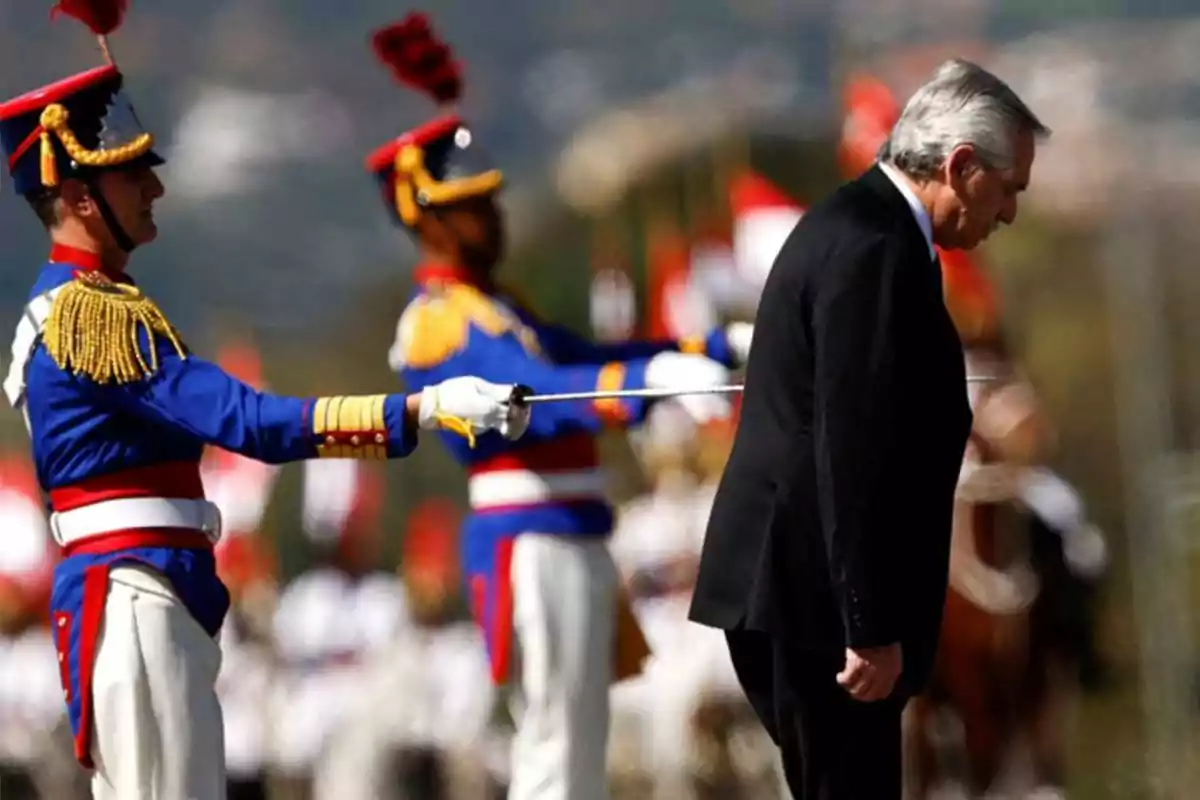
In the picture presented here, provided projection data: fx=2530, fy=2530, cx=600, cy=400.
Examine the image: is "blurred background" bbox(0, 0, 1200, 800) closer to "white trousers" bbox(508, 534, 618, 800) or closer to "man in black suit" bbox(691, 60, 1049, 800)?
"white trousers" bbox(508, 534, 618, 800)

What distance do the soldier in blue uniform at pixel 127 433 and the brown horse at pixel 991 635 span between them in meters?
2.30

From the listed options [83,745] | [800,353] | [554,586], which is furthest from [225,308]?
[800,353]

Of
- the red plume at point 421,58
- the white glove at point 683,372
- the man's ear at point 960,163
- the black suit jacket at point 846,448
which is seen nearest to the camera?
the black suit jacket at point 846,448

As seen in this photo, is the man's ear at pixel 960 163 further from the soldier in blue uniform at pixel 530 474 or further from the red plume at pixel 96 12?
the red plume at pixel 96 12

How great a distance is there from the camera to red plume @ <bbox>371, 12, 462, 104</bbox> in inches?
198

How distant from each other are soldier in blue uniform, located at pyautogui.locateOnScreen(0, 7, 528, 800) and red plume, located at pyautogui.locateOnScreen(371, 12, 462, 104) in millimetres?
1338

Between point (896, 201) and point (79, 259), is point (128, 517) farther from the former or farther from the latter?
point (896, 201)

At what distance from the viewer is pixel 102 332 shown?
11.7ft

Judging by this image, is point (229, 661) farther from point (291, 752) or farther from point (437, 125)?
point (437, 125)

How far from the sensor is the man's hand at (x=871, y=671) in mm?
3070

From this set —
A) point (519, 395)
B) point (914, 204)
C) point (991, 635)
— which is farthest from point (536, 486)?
point (914, 204)

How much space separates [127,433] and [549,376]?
0.99m

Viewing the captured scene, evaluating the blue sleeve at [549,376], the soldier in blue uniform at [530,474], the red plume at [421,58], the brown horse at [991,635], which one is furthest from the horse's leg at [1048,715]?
the red plume at [421,58]

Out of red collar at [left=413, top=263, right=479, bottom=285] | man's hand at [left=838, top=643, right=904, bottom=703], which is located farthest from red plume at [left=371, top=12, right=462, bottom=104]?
man's hand at [left=838, top=643, right=904, bottom=703]
